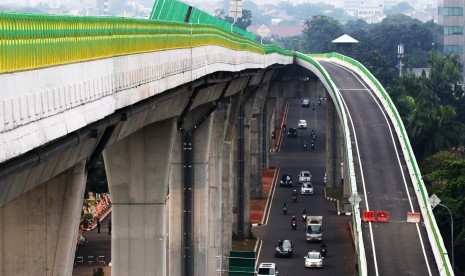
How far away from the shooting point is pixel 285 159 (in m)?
155

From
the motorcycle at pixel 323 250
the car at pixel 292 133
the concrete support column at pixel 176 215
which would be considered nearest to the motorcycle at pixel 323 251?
the motorcycle at pixel 323 250

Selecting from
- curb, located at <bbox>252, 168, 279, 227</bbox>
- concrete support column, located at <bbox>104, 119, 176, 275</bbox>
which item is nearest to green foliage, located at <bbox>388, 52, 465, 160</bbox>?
curb, located at <bbox>252, 168, 279, 227</bbox>

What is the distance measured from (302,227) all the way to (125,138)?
199 ft

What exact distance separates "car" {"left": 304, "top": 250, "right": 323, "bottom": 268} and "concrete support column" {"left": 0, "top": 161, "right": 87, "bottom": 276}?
56419 mm

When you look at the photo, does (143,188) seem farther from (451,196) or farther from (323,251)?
(323,251)

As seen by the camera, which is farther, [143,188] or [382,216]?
[382,216]

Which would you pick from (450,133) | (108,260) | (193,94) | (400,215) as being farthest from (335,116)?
(193,94)

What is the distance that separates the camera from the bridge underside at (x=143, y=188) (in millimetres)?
30531

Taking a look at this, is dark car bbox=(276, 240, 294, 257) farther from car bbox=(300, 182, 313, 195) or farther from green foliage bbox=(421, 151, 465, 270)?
car bbox=(300, 182, 313, 195)

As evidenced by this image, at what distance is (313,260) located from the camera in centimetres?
8719

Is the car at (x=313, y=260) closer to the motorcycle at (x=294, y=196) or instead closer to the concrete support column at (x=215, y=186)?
the concrete support column at (x=215, y=186)

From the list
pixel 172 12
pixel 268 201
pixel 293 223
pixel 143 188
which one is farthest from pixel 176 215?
pixel 268 201

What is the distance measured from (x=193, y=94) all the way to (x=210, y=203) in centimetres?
2279

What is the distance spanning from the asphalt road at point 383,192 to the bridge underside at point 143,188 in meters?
8.11
